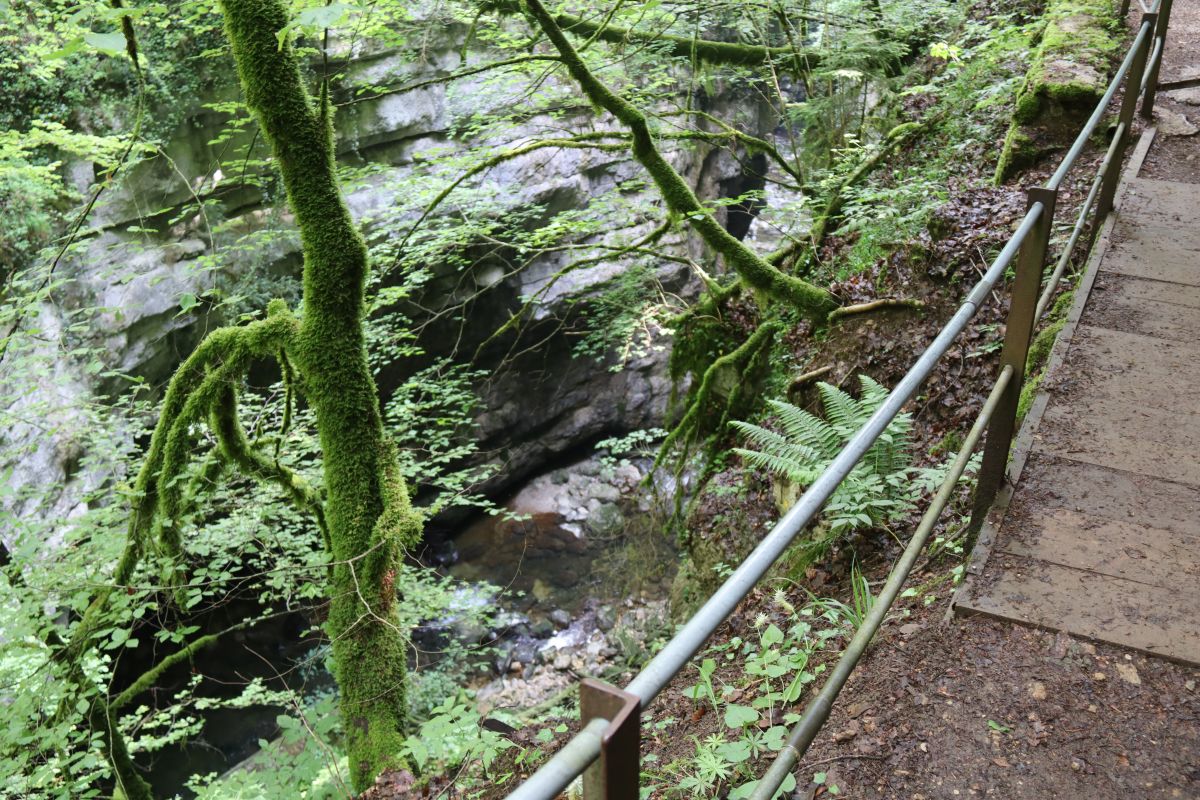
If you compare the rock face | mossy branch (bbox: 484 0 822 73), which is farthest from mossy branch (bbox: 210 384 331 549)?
mossy branch (bbox: 484 0 822 73)

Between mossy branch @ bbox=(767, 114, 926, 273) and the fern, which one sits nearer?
the fern

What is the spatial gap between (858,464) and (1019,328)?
1.29 meters

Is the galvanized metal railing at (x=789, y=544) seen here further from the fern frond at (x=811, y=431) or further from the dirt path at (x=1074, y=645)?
the fern frond at (x=811, y=431)

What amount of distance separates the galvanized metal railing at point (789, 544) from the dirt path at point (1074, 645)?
0.25 m

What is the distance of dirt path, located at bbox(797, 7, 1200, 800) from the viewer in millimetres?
1817

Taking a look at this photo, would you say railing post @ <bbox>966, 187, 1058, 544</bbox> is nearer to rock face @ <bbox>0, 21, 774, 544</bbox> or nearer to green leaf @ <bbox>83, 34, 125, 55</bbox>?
green leaf @ <bbox>83, 34, 125, 55</bbox>

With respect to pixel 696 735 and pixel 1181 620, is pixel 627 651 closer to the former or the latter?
pixel 696 735

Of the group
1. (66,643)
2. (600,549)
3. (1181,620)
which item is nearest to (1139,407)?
(1181,620)

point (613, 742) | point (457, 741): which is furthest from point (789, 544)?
point (457, 741)

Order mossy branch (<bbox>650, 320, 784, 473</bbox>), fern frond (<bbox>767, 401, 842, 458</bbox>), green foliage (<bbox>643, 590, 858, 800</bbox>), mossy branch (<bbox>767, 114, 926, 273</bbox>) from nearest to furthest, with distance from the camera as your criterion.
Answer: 1. green foliage (<bbox>643, 590, 858, 800</bbox>)
2. fern frond (<bbox>767, 401, 842, 458</bbox>)
3. mossy branch (<bbox>650, 320, 784, 473</bbox>)
4. mossy branch (<bbox>767, 114, 926, 273</bbox>)

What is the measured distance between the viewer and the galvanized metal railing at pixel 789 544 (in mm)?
954

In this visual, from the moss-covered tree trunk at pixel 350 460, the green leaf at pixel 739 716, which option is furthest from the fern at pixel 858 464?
the moss-covered tree trunk at pixel 350 460

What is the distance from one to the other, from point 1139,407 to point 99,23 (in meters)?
10.9

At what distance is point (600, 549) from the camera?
13.2 meters
